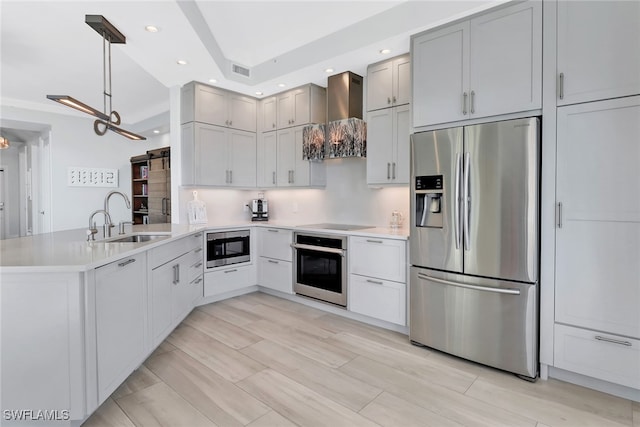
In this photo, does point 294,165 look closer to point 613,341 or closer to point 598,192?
point 598,192

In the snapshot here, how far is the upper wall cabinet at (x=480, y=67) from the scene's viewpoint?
2.27 metres

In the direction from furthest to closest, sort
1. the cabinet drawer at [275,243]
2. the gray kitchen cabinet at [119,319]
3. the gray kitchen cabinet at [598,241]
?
1. the cabinet drawer at [275,243]
2. the gray kitchen cabinet at [598,241]
3. the gray kitchen cabinet at [119,319]

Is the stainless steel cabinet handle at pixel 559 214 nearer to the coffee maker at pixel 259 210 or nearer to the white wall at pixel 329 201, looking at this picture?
the white wall at pixel 329 201

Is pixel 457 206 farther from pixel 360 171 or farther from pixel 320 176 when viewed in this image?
pixel 320 176

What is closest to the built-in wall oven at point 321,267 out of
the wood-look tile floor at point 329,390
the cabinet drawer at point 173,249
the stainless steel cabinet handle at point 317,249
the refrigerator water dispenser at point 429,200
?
the stainless steel cabinet handle at point 317,249

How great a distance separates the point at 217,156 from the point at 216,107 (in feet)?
2.06

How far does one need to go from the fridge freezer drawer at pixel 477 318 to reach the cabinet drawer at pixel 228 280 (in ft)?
7.34

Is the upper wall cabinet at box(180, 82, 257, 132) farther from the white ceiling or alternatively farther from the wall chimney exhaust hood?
the wall chimney exhaust hood

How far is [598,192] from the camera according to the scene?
6.73ft

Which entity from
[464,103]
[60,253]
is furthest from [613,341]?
[60,253]

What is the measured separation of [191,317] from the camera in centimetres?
353

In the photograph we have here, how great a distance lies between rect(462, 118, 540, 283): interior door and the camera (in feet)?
7.32

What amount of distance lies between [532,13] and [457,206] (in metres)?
1.38

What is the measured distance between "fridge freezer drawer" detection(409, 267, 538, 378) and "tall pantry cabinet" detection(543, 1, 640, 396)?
19cm
